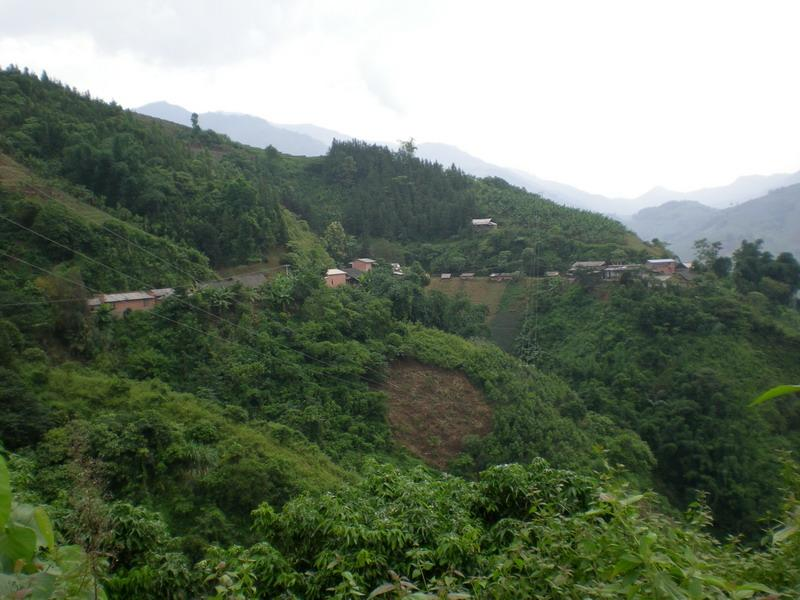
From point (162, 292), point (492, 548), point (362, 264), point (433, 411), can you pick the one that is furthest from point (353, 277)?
point (492, 548)

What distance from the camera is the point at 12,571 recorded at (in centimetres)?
108

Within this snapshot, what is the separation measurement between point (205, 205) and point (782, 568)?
1913cm

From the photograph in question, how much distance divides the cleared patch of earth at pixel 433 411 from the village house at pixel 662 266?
13931 millimetres

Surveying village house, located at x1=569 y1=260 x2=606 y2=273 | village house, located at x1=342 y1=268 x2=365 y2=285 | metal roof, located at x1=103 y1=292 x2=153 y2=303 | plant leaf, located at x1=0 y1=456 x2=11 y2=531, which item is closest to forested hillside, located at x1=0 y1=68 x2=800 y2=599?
plant leaf, located at x1=0 y1=456 x2=11 y2=531

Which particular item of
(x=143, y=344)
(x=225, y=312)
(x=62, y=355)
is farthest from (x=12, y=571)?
(x=225, y=312)

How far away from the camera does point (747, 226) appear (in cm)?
7844

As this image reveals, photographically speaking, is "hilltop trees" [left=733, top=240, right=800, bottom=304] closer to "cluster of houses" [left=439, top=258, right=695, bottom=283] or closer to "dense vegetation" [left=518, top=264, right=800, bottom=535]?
"dense vegetation" [left=518, top=264, right=800, bottom=535]

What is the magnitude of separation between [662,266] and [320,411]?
63.5 ft

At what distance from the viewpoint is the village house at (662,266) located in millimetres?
24170

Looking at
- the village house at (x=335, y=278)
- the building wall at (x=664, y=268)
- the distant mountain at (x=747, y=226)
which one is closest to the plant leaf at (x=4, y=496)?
the village house at (x=335, y=278)

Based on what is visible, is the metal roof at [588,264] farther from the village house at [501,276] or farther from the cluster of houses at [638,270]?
the village house at [501,276]

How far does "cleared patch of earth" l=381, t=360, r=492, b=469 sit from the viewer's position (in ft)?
42.2

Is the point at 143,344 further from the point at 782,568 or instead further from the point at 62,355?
the point at 782,568

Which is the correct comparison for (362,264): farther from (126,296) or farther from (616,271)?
(126,296)
